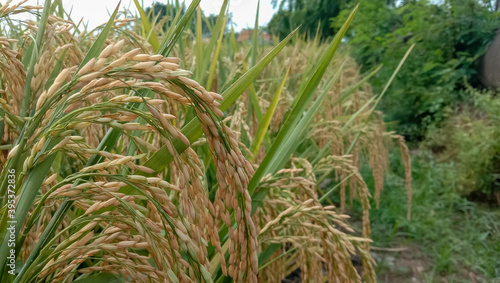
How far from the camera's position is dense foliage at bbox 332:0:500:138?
5711 millimetres

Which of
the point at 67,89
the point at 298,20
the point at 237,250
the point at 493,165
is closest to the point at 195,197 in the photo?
the point at 237,250

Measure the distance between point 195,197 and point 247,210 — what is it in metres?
0.11

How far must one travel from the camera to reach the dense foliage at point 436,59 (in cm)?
571

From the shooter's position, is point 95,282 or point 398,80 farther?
point 398,80

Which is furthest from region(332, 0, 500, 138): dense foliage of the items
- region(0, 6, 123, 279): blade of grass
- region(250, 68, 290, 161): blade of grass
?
region(0, 6, 123, 279): blade of grass

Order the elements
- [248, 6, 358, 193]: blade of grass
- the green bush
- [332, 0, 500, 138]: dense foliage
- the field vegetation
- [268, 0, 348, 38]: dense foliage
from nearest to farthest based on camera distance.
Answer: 1. the field vegetation
2. [248, 6, 358, 193]: blade of grass
3. the green bush
4. [332, 0, 500, 138]: dense foliage
5. [268, 0, 348, 38]: dense foliage

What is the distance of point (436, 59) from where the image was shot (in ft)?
20.4

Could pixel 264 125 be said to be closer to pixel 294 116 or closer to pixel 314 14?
pixel 294 116

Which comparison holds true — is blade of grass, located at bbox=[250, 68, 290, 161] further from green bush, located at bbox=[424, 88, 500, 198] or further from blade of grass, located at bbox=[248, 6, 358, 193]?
green bush, located at bbox=[424, 88, 500, 198]

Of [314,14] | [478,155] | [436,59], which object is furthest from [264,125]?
[314,14]

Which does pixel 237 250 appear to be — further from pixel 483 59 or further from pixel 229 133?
pixel 483 59

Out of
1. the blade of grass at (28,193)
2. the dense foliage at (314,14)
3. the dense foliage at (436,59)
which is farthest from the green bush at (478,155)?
the dense foliage at (314,14)

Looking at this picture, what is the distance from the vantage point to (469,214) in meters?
3.54

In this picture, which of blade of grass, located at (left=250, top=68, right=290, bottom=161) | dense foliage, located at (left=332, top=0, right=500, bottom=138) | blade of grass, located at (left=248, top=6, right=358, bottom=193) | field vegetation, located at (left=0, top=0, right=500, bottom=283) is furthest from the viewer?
dense foliage, located at (left=332, top=0, right=500, bottom=138)
